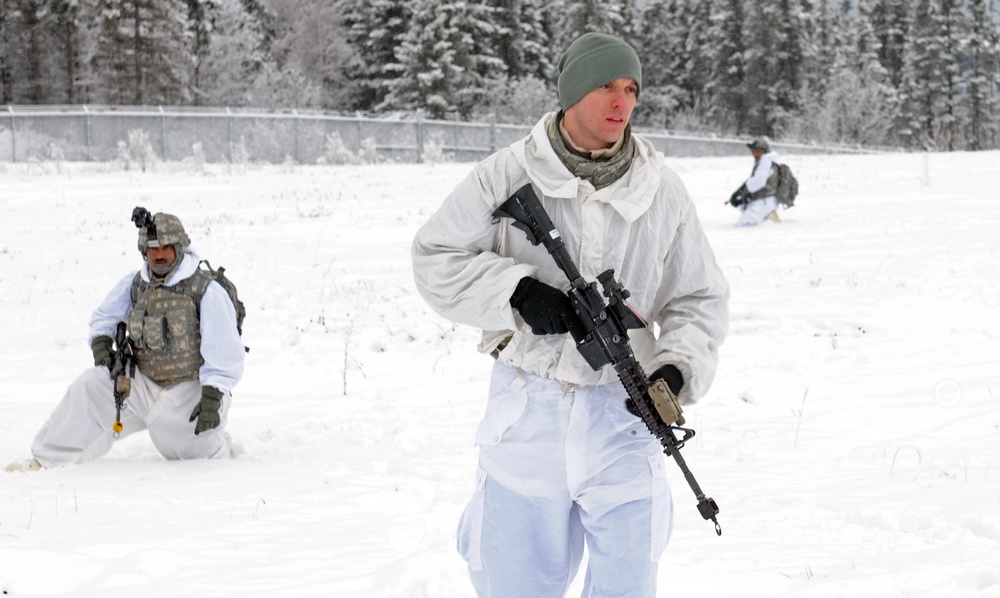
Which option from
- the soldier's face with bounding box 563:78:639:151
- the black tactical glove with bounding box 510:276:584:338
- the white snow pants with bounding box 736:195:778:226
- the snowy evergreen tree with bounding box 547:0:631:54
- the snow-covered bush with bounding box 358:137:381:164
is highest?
the snowy evergreen tree with bounding box 547:0:631:54

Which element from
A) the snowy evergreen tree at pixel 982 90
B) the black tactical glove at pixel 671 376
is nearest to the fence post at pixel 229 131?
the black tactical glove at pixel 671 376

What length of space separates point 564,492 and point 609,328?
46cm

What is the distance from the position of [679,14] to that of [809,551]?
198 feet

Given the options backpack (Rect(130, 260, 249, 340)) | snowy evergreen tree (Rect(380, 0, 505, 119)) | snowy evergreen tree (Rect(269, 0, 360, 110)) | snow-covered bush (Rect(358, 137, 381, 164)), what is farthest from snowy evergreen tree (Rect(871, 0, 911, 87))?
backpack (Rect(130, 260, 249, 340))

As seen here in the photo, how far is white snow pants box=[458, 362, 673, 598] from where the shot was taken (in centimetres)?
257

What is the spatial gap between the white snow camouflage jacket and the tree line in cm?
3583

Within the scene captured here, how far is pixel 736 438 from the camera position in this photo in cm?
582

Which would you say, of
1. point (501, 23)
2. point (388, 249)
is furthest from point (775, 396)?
point (501, 23)

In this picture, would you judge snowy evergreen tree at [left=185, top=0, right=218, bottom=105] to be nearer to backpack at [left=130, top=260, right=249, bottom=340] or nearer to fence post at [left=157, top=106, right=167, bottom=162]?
fence post at [left=157, top=106, right=167, bottom=162]

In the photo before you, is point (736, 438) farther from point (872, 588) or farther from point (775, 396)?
point (872, 588)

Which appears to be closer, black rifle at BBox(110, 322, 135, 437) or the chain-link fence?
black rifle at BBox(110, 322, 135, 437)

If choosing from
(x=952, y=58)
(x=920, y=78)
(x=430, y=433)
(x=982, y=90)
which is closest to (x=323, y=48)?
(x=920, y=78)

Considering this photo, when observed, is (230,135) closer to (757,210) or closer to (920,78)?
(757,210)

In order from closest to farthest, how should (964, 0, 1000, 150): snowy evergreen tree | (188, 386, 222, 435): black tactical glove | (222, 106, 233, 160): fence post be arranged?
(188, 386, 222, 435): black tactical glove < (222, 106, 233, 160): fence post < (964, 0, 1000, 150): snowy evergreen tree
